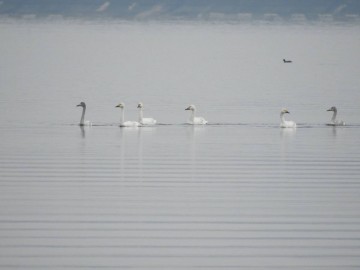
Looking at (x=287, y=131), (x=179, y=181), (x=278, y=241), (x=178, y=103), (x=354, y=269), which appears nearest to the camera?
(x=354, y=269)

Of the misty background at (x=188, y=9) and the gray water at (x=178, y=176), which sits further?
the misty background at (x=188, y=9)

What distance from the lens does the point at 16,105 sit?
1203 inches

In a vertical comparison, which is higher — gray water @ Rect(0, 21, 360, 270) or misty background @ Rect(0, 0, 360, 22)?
misty background @ Rect(0, 0, 360, 22)

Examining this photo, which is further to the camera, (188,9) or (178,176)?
(188,9)

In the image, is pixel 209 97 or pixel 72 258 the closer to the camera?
pixel 72 258

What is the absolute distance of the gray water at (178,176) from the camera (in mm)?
13328

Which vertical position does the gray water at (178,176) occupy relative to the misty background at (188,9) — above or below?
below

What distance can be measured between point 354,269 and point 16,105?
62.1 ft

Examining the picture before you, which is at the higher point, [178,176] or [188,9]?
[188,9]

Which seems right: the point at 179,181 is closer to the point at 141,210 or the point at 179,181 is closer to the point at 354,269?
the point at 141,210

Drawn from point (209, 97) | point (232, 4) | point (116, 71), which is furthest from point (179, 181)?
point (232, 4)

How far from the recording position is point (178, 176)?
1870 cm

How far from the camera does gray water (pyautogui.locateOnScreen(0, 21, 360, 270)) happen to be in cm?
1333

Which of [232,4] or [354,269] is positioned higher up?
[232,4]
